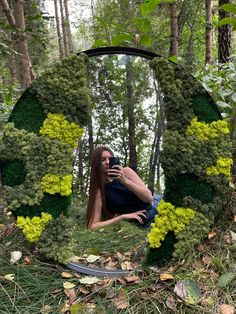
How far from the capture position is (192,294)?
1.71 m

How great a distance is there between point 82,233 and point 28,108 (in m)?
0.78

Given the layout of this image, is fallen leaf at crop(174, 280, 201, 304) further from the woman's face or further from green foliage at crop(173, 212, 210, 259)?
the woman's face

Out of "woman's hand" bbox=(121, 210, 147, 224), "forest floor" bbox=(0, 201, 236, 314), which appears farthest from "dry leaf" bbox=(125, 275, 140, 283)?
"woman's hand" bbox=(121, 210, 147, 224)

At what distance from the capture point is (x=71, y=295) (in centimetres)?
184

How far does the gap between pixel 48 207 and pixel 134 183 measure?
0.50 m

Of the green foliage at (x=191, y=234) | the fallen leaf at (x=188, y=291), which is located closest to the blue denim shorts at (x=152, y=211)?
the green foliage at (x=191, y=234)

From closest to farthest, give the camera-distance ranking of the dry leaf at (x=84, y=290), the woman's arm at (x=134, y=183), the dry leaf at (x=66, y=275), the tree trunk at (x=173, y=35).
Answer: the dry leaf at (x=84, y=290) < the dry leaf at (x=66, y=275) < the woman's arm at (x=134, y=183) < the tree trunk at (x=173, y=35)

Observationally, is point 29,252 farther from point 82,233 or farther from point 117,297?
point 117,297

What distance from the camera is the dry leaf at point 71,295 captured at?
1814 mm

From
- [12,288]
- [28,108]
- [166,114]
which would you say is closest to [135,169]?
[166,114]

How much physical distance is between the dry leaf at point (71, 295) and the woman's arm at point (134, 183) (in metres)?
0.61

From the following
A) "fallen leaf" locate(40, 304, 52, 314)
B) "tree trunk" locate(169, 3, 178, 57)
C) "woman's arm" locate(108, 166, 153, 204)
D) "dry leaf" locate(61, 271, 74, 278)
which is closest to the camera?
"fallen leaf" locate(40, 304, 52, 314)

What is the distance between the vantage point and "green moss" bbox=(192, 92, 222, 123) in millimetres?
1909

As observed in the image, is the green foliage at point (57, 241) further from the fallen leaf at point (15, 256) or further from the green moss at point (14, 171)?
the green moss at point (14, 171)
